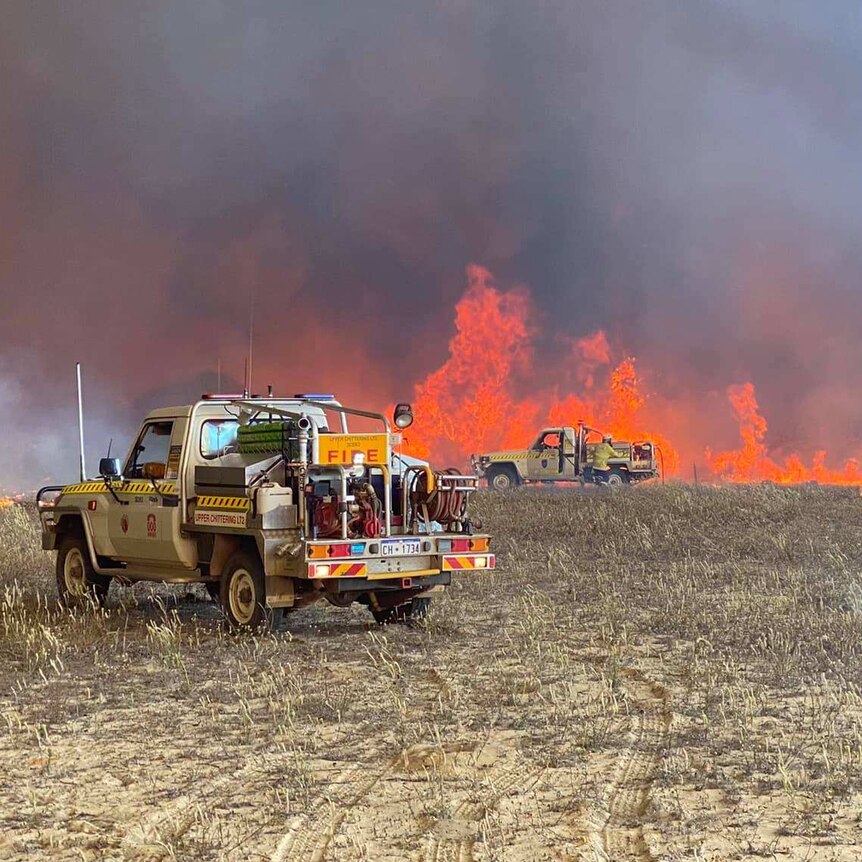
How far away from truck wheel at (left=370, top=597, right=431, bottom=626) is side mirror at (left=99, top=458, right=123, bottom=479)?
117 inches

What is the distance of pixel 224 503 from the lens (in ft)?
36.3

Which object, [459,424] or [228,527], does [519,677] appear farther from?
[459,424]

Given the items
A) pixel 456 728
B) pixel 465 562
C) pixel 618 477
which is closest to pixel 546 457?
pixel 618 477

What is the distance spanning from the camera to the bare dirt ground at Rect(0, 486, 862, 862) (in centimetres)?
536

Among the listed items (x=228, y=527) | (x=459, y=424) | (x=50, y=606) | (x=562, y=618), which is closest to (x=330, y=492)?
(x=228, y=527)

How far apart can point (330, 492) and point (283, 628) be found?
1433 millimetres

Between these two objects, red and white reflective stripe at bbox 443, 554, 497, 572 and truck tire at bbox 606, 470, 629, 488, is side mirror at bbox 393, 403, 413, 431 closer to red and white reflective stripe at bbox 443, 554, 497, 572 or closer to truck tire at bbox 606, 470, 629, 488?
red and white reflective stripe at bbox 443, 554, 497, 572

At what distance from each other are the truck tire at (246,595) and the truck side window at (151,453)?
1486 mm

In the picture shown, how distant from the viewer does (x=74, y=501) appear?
13.1m

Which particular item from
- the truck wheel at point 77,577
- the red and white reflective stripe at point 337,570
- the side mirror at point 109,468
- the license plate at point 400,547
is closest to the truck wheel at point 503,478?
the truck wheel at point 77,577

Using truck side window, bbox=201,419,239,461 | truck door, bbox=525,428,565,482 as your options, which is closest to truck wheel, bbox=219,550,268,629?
truck side window, bbox=201,419,239,461

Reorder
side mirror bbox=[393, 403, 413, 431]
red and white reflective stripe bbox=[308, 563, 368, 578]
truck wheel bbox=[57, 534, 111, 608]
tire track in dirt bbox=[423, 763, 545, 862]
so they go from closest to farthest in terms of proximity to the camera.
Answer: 1. tire track in dirt bbox=[423, 763, 545, 862]
2. red and white reflective stripe bbox=[308, 563, 368, 578]
3. side mirror bbox=[393, 403, 413, 431]
4. truck wheel bbox=[57, 534, 111, 608]

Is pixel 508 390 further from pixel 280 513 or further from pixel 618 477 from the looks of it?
pixel 280 513

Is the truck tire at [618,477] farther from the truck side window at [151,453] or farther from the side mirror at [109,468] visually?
the side mirror at [109,468]
